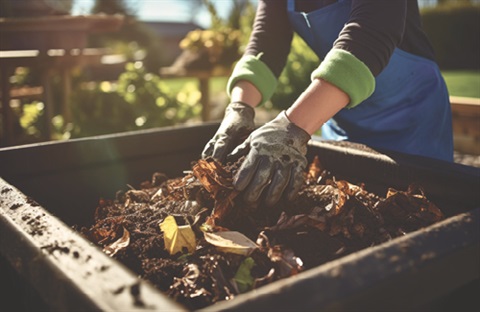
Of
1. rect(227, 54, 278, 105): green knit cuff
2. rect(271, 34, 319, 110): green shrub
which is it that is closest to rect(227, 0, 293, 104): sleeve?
rect(227, 54, 278, 105): green knit cuff

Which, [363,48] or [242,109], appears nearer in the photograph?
[363,48]

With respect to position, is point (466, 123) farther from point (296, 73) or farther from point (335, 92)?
point (335, 92)

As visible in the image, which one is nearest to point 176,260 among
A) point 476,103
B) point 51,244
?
point 51,244

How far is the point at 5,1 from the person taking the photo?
327cm

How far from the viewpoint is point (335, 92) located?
4.48 ft

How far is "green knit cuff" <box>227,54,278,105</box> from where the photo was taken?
1.81 metres

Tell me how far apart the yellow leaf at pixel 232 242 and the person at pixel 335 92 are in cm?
13

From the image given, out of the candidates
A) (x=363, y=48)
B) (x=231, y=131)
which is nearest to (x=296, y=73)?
(x=231, y=131)

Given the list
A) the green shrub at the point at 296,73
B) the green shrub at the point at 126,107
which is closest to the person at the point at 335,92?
the green shrub at the point at 126,107

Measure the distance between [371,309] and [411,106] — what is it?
1436 millimetres

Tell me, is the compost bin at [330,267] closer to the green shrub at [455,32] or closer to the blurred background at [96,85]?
the blurred background at [96,85]

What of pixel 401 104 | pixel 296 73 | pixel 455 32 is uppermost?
pixel 401 104

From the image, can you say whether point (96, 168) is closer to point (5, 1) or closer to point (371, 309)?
point (371, 309)

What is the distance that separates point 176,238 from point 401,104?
1272 millimetres
